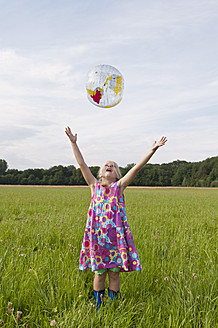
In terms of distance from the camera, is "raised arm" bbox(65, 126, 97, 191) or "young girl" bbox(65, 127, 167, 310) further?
"raised arm" bbox(65, 126, 97, 191)

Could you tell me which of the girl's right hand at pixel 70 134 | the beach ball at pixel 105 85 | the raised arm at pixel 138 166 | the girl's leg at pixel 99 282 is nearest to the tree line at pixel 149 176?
the beach ball at pixel 105 85

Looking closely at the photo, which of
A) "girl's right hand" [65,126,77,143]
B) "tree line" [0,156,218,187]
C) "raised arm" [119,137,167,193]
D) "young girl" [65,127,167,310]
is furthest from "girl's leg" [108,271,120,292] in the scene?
"tree line" [0,156,218,187]

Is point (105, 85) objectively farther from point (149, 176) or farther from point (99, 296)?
point (149, 176)

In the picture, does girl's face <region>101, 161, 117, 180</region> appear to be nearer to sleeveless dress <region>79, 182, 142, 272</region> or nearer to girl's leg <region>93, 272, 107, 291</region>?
sleeveless dress <region>79, 182, 142, 272</region>

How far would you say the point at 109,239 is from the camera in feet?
9.62

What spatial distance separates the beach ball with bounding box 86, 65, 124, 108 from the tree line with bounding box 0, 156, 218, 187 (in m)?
60.9

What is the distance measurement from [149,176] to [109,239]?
→ 67.1 metres

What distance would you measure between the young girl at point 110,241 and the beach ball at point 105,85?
1092mm

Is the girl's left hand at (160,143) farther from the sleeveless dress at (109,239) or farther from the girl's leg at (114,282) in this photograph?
the girl's leg at (114,282)

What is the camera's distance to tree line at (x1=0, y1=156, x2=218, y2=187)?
68.4 metres

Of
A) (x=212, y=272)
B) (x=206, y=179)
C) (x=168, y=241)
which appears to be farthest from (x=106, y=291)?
(x=206, y=179)

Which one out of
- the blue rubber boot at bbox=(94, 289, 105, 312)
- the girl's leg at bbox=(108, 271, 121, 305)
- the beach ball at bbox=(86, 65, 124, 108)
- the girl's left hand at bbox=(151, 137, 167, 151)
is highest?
the beach ball at bbox=(86, 65, 124, 108)

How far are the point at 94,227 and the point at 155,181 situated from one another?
67448mm

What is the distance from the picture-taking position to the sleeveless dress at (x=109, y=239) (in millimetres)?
2884
